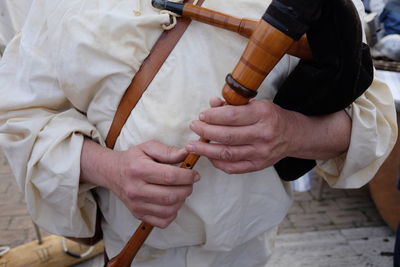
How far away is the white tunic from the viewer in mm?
869

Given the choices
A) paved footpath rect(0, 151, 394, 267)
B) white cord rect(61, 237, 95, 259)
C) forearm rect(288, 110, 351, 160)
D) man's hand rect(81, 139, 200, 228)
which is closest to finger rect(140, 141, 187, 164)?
man's hand rect(81, 139, 200, 228)

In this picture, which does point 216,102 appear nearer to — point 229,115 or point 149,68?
point 229,115

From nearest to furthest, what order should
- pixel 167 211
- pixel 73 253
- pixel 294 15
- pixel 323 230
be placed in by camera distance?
pixel 294 15, pixel 167 211, pixel 73 253, pixel 323 230

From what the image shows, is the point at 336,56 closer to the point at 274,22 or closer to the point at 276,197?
the point at 274,22

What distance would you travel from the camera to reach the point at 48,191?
3.17ft

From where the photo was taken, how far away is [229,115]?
2.50 ft

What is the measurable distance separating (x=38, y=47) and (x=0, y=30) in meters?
0.47

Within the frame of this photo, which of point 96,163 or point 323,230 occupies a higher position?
point 96,163

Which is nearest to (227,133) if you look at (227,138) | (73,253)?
(227,138)

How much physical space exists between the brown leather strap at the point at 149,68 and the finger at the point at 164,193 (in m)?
0.18

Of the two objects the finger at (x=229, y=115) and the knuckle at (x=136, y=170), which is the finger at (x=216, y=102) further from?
the knuckle at (x=136, y=170)

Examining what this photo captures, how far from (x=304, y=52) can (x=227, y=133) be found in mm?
232

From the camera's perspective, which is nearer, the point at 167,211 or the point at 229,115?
the point at 229,115

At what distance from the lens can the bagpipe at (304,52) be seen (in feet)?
2.21
